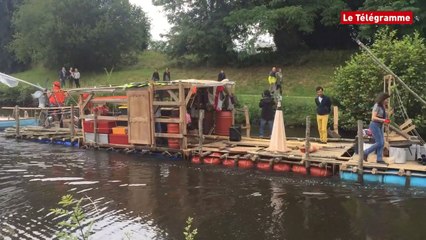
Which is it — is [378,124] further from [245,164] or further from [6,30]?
[6,30]

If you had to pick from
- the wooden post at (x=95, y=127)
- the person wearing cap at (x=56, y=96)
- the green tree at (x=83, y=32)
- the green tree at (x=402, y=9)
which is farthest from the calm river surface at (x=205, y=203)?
the green tree at (x=83, y=32)

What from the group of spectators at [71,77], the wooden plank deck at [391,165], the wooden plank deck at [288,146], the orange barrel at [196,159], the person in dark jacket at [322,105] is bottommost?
the orange barrel at [196,159]

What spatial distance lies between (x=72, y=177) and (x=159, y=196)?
380 centimetres

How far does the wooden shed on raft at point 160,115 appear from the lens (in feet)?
52.9

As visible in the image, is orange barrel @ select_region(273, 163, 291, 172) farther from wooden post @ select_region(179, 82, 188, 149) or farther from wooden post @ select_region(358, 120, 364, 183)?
wooden post @ select_region(179, 82, 188, 149)

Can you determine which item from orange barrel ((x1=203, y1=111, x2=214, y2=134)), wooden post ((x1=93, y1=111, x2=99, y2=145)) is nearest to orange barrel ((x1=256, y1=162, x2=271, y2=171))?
orange barrel ((x1=203, y1=111, x2=214, y2=134))

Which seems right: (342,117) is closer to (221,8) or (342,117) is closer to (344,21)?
(344,21)

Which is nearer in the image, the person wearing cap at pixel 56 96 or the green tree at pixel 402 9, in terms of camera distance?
the person wearing cap at pixel 56 96

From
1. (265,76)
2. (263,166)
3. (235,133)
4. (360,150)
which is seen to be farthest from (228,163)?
(265,76)

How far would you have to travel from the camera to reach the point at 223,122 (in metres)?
17.8

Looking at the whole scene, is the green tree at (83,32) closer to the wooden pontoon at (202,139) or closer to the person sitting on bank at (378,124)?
the wooden pontoon at (202,139)

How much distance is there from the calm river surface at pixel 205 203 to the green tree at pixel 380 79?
8.34m

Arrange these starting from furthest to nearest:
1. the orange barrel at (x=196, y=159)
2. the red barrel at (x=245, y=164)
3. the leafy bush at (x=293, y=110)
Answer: the leafy bush at (x=293, y=110) < the orange barrel at (x=196, y=159) < the red barrel at (x=245, y=164)

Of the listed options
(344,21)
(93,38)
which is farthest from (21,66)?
(344,21)
